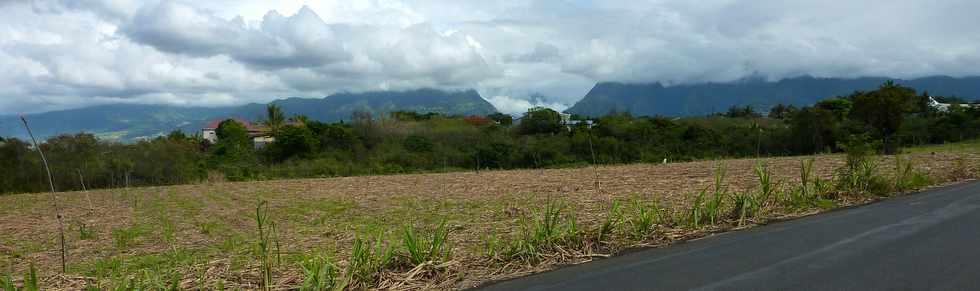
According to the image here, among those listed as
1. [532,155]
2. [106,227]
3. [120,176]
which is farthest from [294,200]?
[532,155]

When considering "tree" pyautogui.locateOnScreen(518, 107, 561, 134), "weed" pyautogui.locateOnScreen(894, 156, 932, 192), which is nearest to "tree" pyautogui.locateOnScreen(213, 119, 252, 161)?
"tree" pyautogui.locateOnScreen(518, 107, 561, 134)

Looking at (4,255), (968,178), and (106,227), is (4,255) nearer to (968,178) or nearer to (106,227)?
(106,227)

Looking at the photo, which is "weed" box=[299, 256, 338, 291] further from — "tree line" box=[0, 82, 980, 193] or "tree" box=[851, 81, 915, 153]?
"tree" box=[851, 81, 915, 153]

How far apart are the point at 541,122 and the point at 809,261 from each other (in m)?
45.3

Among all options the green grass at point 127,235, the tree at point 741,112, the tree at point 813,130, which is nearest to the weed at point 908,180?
the green grass at point 127,235

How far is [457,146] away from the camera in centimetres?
4450

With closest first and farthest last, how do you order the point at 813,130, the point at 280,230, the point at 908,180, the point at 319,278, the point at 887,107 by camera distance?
1. the point at 319,278
2. the point at 280,230
3. the point at 908,180
4. the point at 887,107
5. the point at 813,130

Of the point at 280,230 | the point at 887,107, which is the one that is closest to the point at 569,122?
the point at 887,107

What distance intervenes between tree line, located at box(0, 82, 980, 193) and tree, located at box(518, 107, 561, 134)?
8 cm

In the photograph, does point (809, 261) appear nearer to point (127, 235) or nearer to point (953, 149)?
point (127, 235)

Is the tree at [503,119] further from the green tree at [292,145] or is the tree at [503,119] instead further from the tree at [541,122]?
the green tree at [292,145]

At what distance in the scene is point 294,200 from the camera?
56.4 ft

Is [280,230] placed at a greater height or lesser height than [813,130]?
lesser

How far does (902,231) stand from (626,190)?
773 cm
